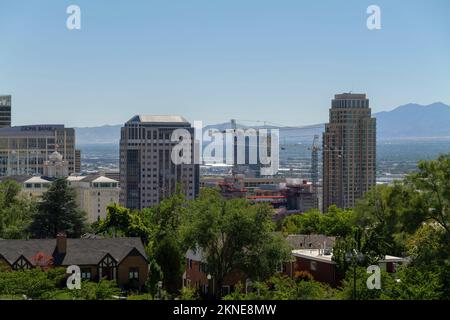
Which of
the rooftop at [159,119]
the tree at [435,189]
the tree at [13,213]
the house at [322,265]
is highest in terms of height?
the rooftop at [159,119]

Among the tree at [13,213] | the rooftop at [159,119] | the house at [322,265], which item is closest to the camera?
the house at [322,265]

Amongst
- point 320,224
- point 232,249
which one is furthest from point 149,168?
point 232,249

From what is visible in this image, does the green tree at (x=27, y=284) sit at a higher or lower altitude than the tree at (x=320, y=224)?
higher

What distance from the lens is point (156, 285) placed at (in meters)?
33.8

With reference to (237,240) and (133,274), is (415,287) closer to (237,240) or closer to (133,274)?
(237,240)

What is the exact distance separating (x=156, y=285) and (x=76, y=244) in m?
12.6

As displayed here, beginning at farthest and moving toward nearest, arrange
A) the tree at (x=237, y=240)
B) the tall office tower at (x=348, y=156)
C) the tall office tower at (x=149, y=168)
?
the tall office tower at (x=348, y=156) → the tall office tower at (x=149, y=168) → the tree at (x=237, y=240)

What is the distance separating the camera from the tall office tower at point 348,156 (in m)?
168

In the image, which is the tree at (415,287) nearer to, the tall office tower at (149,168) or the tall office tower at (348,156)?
the tall office tower at (149,168)

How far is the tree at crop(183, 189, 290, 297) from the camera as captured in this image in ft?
120

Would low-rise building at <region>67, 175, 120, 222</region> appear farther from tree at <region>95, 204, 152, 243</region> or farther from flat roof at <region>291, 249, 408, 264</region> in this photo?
flat roof at <region>291, 249, 408, 264</region>

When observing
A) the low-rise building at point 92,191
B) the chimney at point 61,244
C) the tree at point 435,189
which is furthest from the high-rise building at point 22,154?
the tree at point 435,189
